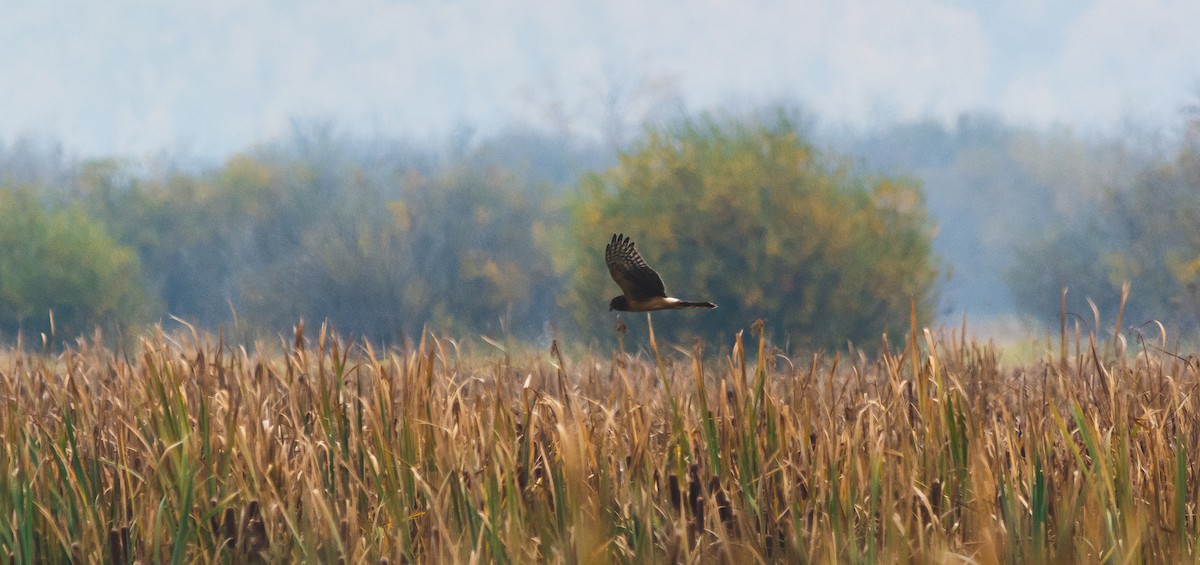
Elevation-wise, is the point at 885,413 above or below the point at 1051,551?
above

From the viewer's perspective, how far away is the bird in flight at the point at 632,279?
245 cm

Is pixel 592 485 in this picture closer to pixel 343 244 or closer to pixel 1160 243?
pixel 1160 243

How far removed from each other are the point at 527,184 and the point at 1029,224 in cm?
4058

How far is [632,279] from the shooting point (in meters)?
2.54

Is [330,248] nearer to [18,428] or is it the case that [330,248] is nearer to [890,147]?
[18,428]

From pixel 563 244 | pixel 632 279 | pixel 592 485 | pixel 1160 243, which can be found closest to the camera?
pixel 632 279

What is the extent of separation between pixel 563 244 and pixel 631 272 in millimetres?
16916

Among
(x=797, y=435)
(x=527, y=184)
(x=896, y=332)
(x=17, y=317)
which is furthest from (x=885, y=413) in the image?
(x=527, y=184)

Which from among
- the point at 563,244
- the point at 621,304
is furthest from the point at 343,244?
the point at 621,304

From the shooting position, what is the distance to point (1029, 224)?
68.9 meters

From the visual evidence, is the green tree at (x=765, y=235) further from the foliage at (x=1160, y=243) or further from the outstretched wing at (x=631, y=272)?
the outstretched wing at (x=631, y=272)

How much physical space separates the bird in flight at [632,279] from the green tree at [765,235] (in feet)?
43.7

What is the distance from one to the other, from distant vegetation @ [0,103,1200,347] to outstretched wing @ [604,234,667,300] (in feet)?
4.01

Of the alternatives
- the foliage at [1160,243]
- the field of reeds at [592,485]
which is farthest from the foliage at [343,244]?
the field of reeds at [592,485]
